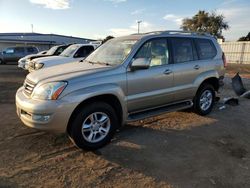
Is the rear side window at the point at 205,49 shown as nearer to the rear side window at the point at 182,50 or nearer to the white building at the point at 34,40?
the rear side window at the point at 182,50

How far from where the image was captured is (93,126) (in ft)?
14.9

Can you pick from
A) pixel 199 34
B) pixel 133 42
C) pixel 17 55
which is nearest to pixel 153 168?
pixel 133 42

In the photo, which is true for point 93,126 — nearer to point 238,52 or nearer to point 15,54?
point 15,54

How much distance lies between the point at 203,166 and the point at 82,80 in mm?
2276

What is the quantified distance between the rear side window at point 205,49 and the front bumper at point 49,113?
11.8 ft

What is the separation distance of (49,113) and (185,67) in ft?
10.5

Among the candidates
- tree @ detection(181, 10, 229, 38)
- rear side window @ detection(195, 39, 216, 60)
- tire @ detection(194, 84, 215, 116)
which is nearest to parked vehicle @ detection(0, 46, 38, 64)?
rear side window @ detection(195, 39, 216, 60)

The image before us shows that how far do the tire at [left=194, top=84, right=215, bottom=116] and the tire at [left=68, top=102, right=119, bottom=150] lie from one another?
255 centimetres

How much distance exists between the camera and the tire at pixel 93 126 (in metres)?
4.31

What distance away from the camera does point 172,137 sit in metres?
5.27

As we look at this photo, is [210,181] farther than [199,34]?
No

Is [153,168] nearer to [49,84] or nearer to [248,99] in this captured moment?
[49,84]

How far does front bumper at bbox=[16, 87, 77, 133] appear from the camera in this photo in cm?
405

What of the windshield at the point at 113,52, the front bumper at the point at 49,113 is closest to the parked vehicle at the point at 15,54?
the windshield at the point at 113,52
